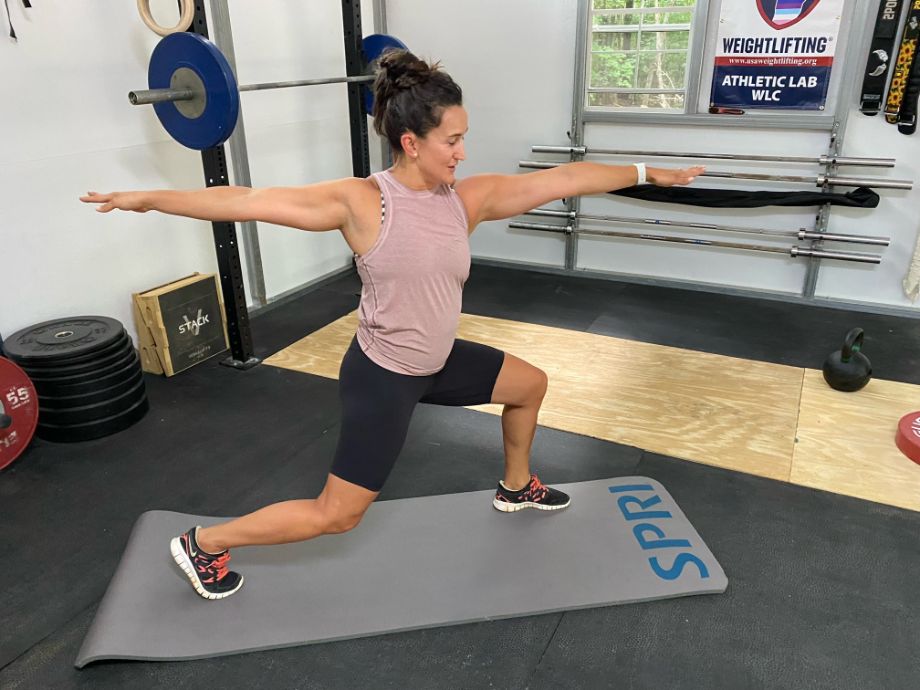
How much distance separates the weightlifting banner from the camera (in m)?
3.44

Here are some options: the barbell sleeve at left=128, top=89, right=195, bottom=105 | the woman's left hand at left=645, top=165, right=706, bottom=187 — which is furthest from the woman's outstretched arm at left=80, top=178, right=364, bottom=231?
the barbell sleeve at left=128, top=89, right=195, bottom=105

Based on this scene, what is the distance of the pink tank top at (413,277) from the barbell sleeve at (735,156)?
2.69 m

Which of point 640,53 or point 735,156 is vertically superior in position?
point 640,53

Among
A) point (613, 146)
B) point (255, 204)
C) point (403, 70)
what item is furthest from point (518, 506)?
point (613, 146)

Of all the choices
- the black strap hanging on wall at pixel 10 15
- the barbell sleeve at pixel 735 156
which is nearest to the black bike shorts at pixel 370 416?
the black strap hanging on wall at pixel 10 15

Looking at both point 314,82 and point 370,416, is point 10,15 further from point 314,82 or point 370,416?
point 370,416

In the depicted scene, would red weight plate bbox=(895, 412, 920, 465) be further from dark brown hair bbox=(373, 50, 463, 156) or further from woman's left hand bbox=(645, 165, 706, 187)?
dark brown hair bbox=(373, 50, 463, 156)

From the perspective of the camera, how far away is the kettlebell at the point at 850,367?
109 inches

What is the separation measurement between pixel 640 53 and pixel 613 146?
0.52 m

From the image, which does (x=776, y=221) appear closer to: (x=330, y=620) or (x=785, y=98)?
(x=785, y=98)

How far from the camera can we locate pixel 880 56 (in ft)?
10.9

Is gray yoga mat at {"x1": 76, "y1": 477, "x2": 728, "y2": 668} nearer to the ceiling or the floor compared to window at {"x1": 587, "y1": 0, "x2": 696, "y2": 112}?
nearer to the floor

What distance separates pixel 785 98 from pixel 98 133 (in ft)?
10.7

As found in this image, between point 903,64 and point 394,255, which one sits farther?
point 903,64
